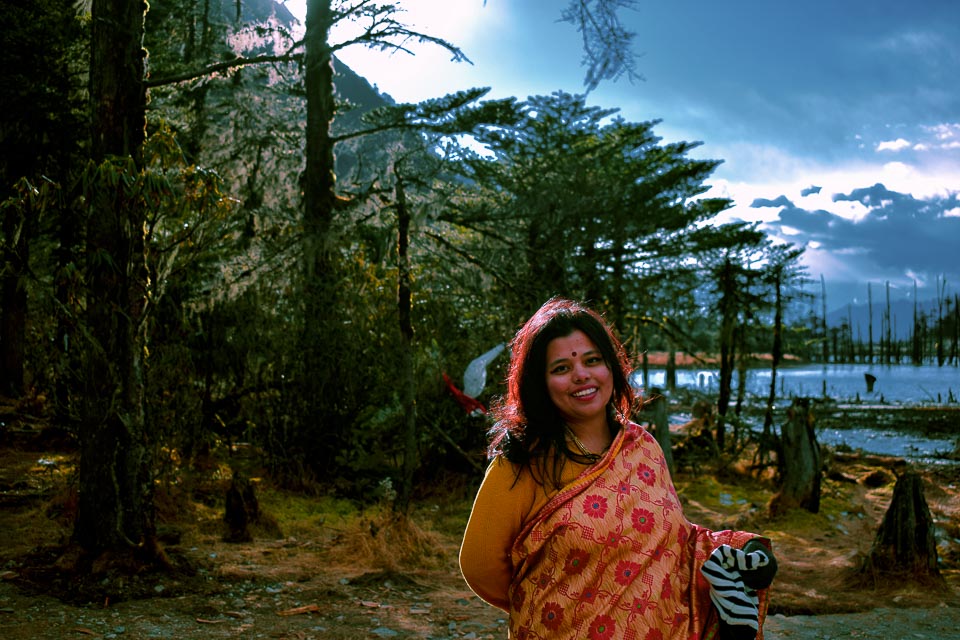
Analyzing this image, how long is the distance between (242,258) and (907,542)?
806cm

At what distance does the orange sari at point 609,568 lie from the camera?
2029 mm

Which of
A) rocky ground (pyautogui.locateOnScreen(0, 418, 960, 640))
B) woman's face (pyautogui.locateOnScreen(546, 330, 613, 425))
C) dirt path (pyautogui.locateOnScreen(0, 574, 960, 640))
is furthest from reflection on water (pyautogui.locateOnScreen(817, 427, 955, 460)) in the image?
woman's face (pyautogui.locateOnScreen(546, 330, 613, 425))

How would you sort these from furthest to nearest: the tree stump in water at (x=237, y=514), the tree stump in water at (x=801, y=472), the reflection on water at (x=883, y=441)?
the reflection on water at (x=883, y=441) → the tree stump in water at (x=801, y=472) → the tree stump in water at (x=237, y=514)

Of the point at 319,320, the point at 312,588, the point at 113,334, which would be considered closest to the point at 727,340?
the point at 319,320

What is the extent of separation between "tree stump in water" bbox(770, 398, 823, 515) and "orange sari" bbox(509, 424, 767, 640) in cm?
828

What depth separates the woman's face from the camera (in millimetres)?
2219

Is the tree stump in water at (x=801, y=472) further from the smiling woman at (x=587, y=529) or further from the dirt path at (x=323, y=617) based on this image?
the smiling woman at (x=587, y=529)

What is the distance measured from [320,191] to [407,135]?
2.15 metres

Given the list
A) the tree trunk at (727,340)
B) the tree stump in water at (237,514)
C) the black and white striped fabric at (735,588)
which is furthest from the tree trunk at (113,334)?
the tree trunk at (727,340)

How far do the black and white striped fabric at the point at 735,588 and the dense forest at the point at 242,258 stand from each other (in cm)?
434

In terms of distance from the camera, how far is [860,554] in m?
6.82

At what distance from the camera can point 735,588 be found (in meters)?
2.05

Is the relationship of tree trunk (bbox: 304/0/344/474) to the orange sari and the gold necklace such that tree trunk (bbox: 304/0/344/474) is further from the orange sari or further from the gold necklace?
the orange sari

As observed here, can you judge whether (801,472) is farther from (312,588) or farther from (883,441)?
(883,441)
